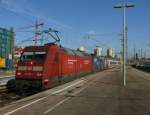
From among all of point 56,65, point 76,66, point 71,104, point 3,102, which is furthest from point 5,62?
point 71,104

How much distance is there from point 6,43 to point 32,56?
34.3m

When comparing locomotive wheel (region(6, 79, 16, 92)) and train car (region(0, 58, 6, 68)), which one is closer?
locomotive wheel (region(6, 79, 16, 92))

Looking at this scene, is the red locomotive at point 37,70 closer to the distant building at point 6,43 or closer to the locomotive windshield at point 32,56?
the locomotive windshield at point 32,56

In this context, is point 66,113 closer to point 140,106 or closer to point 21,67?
point 140,106

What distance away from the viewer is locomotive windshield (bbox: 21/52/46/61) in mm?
22297

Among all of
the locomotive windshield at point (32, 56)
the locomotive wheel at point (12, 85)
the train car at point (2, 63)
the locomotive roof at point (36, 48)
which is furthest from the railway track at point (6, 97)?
the train car at point (2, 63)

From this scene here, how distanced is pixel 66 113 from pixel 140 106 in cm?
369

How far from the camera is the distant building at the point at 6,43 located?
2155 inches

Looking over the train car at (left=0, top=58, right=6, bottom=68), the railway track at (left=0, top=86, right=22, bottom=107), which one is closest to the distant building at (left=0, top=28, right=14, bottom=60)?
the train car at (left=0, top=58, right=6, bottom=68)

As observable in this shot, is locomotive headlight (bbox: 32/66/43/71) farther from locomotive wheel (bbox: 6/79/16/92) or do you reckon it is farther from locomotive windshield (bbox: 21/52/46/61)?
locomotive wheel (bbox: 6/79/16/92)

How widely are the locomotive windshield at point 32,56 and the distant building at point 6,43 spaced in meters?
31.4

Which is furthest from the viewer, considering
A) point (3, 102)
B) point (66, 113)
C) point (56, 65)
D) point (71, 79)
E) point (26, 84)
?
point (71, 79)

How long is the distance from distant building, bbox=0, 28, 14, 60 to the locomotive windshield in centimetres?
3138

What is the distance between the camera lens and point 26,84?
21422 mm
